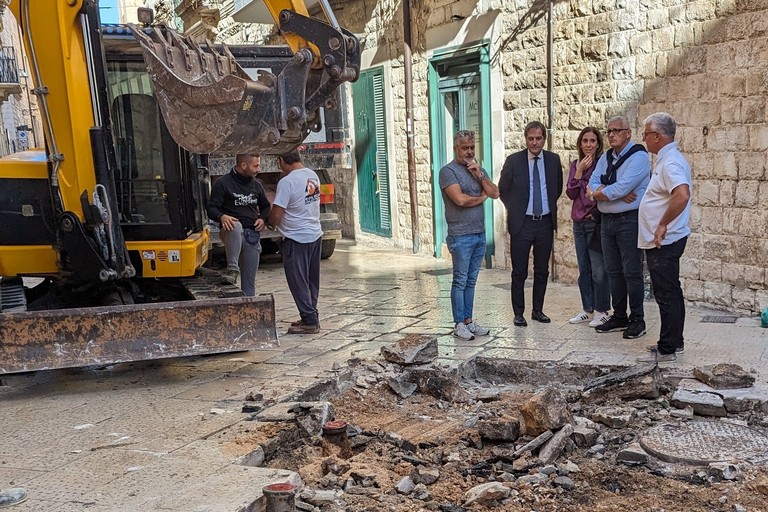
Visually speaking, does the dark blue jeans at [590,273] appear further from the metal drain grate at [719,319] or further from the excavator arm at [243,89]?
the excavator arm at [243,89]

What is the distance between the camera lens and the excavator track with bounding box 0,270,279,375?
5.51 meters

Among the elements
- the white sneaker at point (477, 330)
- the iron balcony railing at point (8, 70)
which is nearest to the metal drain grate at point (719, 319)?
the white sneaker at point (477, 330)

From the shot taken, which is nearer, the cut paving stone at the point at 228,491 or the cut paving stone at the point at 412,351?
the cut paving stone at the point at 228,491

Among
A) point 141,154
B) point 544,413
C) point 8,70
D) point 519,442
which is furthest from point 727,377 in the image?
point 8,70

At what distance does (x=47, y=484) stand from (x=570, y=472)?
8.94 ft

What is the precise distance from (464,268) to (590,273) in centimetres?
126

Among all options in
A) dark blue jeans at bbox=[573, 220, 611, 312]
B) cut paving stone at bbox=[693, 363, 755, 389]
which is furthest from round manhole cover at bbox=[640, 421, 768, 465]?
dark blue jeans at bbox=[573, 220, 611, 312]

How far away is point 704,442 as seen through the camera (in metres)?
4.37

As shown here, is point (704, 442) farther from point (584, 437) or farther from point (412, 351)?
point (412, 351)

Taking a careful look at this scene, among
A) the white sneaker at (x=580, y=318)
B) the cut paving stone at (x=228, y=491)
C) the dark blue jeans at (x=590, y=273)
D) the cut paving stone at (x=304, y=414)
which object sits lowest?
the white sneaker at (x=580, y=318)

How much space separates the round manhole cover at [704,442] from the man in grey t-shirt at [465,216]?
243cm

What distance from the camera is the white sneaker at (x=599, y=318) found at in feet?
22.9

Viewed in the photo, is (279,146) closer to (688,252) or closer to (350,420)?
(350,420)

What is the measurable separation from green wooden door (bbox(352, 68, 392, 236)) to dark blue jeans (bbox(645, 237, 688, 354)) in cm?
776
